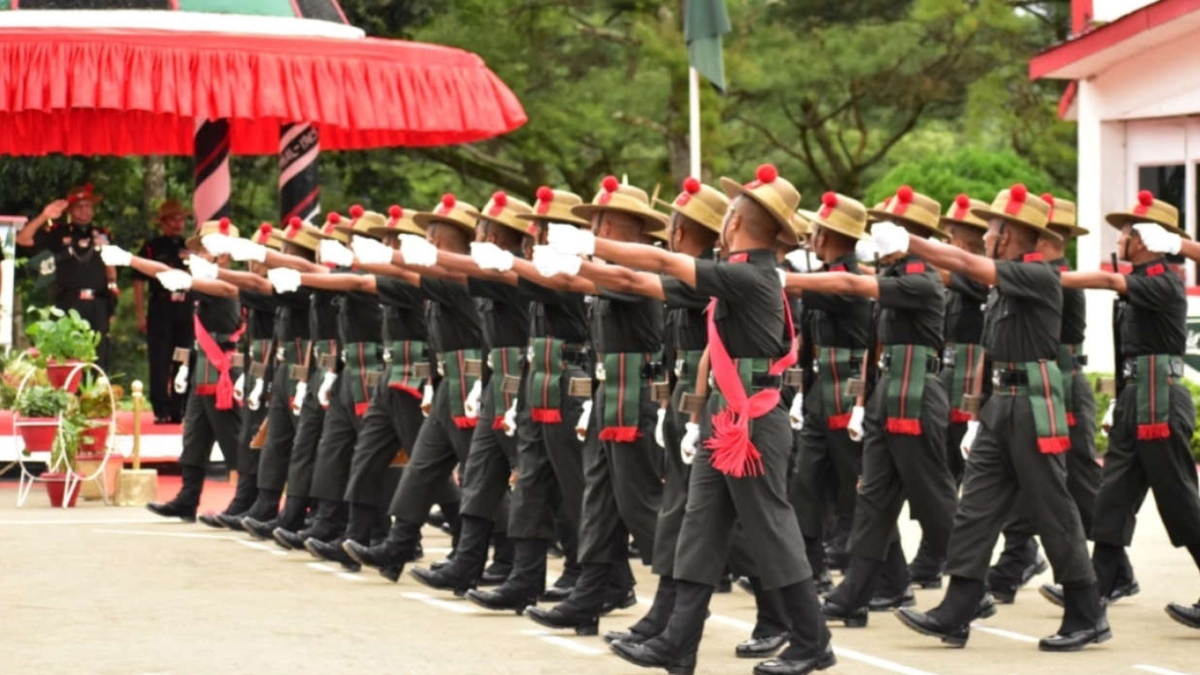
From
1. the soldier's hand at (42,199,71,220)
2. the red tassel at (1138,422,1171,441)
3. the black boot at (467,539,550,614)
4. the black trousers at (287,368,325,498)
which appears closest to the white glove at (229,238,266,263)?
the black trousers at (287,368,325,498)

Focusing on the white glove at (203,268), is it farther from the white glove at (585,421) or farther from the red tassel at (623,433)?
the red tassel at (623,433)

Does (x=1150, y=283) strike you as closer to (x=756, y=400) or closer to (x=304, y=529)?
Answer: (x=756, y=400)

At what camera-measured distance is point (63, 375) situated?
19.2 m

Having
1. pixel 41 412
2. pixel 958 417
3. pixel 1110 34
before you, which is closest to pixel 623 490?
pixel 958 417

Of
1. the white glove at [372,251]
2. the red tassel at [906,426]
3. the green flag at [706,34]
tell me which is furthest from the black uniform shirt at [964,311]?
the green flag at [706,34]

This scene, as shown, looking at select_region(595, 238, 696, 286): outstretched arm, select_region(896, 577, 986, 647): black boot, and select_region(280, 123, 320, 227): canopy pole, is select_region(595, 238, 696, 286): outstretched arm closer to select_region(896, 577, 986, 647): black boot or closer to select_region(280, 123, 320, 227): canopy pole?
select_region(896, 577, 986, 647): black boot

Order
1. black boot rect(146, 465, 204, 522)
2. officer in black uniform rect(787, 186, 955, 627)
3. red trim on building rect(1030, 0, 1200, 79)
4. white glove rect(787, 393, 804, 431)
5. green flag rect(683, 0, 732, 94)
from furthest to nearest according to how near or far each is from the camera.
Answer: red trim on building rect(1030, 0, 1200, 79) → green flag rect(683, 0, 732, 94) → black boot rect(146, 465, 204, 522) → white glove rect(787, 393, 804, 431) → officer in black uniform rect(787, 186, 955, 627)

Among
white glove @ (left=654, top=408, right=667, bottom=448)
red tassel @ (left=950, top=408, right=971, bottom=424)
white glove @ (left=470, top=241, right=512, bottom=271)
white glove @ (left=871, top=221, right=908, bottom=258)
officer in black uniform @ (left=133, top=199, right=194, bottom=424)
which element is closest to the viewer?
white glove @ (left=871, top=221, right=908, bottom=258)

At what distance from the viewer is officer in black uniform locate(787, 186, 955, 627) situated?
1243 centimetres

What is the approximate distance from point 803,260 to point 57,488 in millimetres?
7071

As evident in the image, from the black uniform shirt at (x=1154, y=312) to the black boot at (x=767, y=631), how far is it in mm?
2425

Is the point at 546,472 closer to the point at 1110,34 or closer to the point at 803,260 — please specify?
the point at 803,260

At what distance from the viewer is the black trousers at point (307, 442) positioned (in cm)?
1574

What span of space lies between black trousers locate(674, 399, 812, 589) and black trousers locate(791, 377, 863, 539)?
2.77 meters
